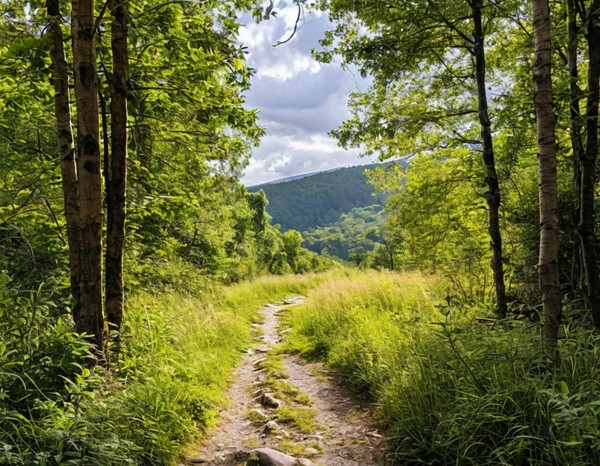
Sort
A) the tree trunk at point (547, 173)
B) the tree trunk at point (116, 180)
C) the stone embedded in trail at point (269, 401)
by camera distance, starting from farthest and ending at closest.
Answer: the stone embedded in trail at point (269, 401)
the tree trunk at point (116, 180)
the tree trunk at point (547, 173)

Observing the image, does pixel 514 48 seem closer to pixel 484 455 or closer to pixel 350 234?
pixel 484 455

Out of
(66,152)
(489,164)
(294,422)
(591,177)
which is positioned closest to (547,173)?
(591,177)

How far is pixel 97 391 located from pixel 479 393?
10.5 feet

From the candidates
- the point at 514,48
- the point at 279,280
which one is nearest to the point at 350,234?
the point at 279,280

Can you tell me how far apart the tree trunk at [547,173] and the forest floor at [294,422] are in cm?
207

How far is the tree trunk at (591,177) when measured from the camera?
3.81 meters

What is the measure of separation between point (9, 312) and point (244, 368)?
13.4 ft

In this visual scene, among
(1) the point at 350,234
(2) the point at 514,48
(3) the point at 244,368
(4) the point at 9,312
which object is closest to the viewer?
(4) the point at 9,312

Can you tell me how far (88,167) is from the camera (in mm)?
3547

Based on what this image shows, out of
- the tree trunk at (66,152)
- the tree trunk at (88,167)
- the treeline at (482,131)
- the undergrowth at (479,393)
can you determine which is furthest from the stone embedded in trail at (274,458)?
the treeline at (482,131)

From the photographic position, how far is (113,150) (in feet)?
14.9

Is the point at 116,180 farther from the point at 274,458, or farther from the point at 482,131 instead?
the point at 482,131

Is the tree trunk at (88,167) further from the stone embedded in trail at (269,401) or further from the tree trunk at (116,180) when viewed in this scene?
the stone embedded in trail at (269,401)

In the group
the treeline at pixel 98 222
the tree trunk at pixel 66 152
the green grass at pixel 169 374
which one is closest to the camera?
the treeline at pixel 98 222
